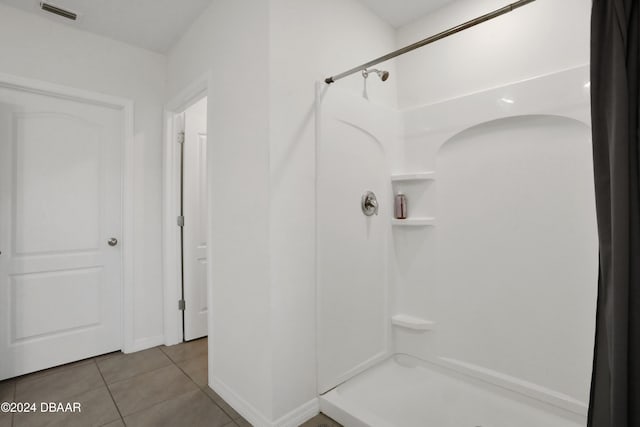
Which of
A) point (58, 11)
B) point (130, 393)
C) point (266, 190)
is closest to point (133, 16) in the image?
point (58, 11)

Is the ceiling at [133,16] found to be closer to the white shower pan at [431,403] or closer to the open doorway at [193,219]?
the open doorway at [193,219]

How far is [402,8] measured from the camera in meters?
2.28

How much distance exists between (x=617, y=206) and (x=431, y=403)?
1.48m

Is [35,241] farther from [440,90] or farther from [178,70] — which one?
[440,90]

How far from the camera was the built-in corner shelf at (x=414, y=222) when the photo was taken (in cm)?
221

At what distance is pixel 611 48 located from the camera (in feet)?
3.22

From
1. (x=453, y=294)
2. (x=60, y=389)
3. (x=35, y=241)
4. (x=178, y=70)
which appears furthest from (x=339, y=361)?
(x=178, y=70)

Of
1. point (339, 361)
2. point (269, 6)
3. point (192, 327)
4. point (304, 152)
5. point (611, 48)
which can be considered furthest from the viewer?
point (192, 327)

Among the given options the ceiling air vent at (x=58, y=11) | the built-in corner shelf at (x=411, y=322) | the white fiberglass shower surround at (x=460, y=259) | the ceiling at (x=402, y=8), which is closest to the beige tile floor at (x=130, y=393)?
the white fiberglass shower surround at (x=460, y=259)

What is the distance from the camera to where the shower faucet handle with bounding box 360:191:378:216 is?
212cm

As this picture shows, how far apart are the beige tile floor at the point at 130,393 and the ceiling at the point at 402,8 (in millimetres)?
2640

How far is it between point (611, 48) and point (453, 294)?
1.59m

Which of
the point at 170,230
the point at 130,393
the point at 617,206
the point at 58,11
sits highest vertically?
the point at 58,11

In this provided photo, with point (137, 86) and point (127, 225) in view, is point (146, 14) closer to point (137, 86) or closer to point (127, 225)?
point (137, 86)
